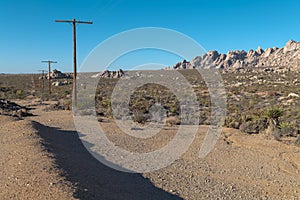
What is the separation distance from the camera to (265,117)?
16641mm

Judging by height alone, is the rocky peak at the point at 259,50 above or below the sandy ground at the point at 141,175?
above

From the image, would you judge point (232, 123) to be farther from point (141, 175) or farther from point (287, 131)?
point (141, 175)

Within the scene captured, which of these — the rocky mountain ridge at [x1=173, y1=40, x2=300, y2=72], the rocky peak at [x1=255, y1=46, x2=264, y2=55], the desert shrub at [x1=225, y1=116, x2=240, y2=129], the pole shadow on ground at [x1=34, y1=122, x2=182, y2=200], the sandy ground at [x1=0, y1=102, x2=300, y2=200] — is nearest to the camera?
the sandy ground at [x1=0, y1=102, x2=300, y2=200]

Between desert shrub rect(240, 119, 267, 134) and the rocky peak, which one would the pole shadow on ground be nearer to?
desert shrub rect(240, 119, 267, 134)

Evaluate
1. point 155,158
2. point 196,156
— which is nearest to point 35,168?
point 155,158

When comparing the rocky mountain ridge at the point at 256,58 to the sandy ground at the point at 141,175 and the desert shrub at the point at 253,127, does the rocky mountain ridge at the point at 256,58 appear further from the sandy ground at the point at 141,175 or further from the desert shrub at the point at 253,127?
the sandy ground at the point at 141,175

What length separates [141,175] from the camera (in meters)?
7.66

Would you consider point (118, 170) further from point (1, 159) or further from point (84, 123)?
point (84, 123)

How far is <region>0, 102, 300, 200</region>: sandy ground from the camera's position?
539cm

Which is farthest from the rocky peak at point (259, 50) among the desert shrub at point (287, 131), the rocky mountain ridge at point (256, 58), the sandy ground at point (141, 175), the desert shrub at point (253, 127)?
the sandy ground at point (141, 175)

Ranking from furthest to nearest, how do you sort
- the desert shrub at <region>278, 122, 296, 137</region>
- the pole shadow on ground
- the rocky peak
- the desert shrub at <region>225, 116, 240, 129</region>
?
the rocky peak → the desert shrub at <region>225, 116, 240, 129</region> → the desert shrub at <region>278, 122, 296, 137</region> → the pole shadow on ground

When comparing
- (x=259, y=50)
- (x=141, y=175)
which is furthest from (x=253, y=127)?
(x=259, y=50)

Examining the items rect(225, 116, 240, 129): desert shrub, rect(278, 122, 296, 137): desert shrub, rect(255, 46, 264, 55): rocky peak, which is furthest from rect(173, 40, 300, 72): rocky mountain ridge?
rect(278, 122, 296, 137): desert shrub

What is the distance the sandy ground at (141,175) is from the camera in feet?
17.7
